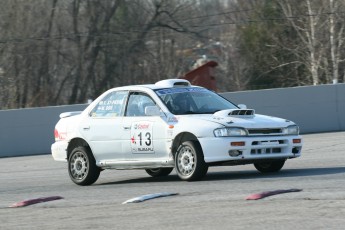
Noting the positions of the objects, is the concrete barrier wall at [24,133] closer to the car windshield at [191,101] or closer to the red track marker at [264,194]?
the car windshield at [191,101]

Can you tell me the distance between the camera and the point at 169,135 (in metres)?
13.3

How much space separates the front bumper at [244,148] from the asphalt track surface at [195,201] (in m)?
0.35

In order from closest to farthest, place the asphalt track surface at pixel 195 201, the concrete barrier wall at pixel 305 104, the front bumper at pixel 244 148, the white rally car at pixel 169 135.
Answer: the asphalt track surface at pixel 195 201, the front bumper at pixel 244 148, the white rally car at pixel 169 135, the concrete barrier wall at pixel 305 104

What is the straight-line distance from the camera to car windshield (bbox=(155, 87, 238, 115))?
13586 millimetres

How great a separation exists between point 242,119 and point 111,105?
2.41 metres

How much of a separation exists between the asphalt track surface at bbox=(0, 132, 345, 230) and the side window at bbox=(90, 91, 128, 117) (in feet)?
3.74

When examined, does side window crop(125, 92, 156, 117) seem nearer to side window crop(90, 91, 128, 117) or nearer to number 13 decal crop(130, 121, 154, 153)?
side window crop(90, 91, 128, 117)

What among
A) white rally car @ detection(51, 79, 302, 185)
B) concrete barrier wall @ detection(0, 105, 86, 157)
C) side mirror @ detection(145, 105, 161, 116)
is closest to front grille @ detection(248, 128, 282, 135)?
white rally car @ detection(51, 79, 302, 185)

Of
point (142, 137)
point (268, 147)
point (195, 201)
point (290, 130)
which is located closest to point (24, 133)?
point (142, 137)

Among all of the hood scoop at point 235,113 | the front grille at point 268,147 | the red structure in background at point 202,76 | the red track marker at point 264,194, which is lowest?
the red track marker at point 264,194

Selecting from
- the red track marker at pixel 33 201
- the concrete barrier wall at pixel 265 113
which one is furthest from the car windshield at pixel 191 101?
the concrete barrier wall at pixel 265 113

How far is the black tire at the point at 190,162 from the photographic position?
1286cm

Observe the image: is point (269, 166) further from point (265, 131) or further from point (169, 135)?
point (169, 135)

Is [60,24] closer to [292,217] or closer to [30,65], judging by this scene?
[30,65]
